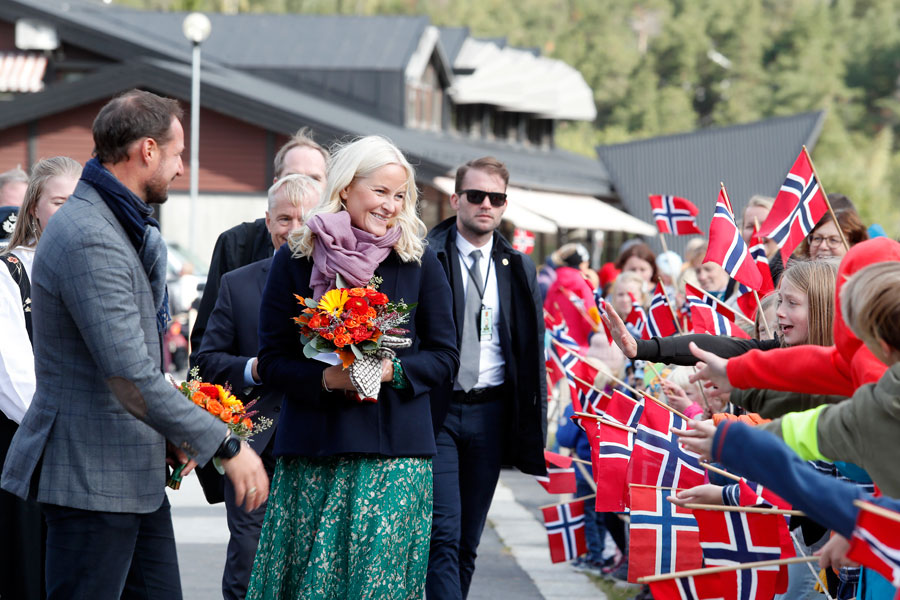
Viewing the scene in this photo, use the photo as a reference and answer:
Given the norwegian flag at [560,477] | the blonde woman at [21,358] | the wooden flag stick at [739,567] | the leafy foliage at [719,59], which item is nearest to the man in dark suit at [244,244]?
the blonde woman at [21,358]

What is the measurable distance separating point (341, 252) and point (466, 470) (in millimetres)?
1694

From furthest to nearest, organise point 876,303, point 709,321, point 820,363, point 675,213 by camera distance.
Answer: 1. point 675,213
2. point 709,321
3. point 820,363
4. point 876,303

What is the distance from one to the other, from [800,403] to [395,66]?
29891mm

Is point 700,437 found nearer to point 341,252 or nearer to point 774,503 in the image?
point 774,503

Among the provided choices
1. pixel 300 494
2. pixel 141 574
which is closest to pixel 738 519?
pixel 300 494

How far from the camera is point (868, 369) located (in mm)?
3568

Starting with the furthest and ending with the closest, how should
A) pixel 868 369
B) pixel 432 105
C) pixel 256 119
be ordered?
1. pixel 432 105
2. pixel 256 119
3. pixel 868 369

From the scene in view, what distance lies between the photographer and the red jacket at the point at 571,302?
399 inches

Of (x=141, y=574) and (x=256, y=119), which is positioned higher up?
(x=256, y=119)

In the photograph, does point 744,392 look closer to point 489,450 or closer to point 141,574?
point 489,450

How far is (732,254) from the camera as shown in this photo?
19.9 ft

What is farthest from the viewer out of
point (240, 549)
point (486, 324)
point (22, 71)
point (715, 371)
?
point (22, 71)

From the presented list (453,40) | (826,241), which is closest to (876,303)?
(826,241)

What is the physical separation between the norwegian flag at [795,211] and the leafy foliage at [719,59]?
6249cm
